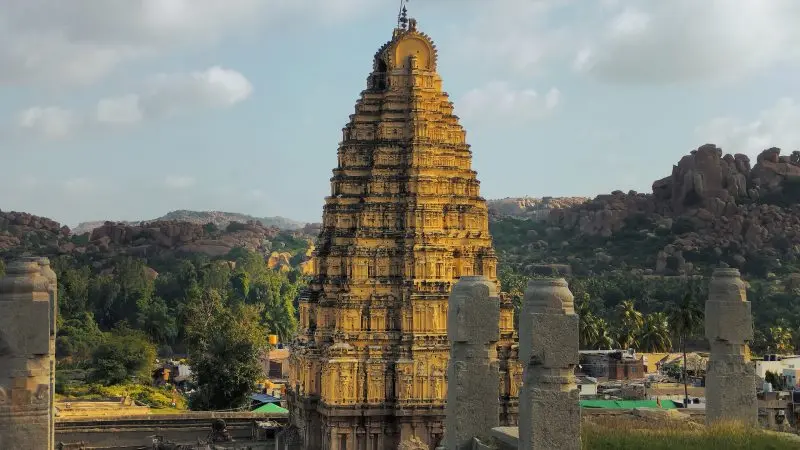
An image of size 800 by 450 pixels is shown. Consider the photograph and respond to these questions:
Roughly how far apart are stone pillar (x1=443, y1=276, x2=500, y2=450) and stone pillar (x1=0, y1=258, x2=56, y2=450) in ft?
15.9

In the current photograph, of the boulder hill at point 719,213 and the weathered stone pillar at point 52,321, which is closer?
the weathered stone pillar at point 52,321

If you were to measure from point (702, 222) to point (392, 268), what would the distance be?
73.1 meters

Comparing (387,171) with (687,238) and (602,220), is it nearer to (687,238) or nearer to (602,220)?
(687,238)

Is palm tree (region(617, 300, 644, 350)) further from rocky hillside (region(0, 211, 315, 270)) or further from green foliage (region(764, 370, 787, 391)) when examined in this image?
rocky hillside (region(0, 211, 315, 270))

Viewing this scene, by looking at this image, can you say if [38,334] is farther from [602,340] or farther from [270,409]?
[602,340]

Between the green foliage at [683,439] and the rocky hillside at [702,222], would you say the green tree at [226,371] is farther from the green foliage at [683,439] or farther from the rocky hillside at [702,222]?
the rocky hillside at [702,222]

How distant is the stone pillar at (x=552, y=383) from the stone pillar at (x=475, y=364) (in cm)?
249

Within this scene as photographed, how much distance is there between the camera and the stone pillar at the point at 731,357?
13570 millimetres

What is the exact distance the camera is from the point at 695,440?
12117 mm

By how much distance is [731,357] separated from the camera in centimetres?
1361

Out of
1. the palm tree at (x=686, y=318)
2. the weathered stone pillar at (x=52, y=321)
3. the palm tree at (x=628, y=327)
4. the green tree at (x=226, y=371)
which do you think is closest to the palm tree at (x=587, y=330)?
the palm tree at (x=628, y=327)

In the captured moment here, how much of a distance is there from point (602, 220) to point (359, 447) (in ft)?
290

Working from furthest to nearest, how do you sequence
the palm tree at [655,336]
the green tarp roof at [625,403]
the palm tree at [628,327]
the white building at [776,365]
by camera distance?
the palm tree at [655,336] < the palm tree at [628,327] < the white building at [776,365] < the green tarp roof at [625,403]

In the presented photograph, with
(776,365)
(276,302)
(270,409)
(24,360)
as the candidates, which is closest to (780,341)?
(776,365)
